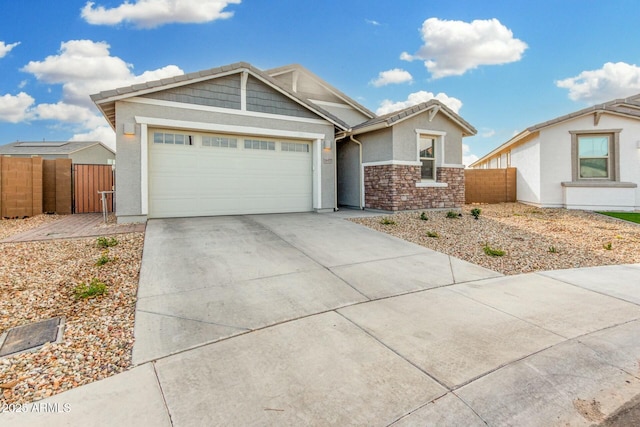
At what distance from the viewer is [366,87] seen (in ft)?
52.4

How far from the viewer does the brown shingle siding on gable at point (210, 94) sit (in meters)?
8.81

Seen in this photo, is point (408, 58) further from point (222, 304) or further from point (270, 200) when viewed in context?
point (222, 304)

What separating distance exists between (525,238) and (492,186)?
31.0 feet

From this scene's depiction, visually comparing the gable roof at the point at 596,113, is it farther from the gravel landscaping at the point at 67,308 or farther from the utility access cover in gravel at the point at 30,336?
the utility access cover in gravel at the point at 30,336

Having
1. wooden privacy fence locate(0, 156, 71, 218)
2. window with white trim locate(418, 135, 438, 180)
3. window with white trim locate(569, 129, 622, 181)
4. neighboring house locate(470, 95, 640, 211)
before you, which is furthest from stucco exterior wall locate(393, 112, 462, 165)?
wooden privacy fence locate(0, 156, 71, 218)

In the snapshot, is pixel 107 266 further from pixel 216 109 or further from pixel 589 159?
pixel 589 159

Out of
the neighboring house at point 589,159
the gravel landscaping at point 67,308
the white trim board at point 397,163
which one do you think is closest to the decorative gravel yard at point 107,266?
the gravel landscaping at point 67,308

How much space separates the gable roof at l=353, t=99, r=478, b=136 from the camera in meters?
10.7

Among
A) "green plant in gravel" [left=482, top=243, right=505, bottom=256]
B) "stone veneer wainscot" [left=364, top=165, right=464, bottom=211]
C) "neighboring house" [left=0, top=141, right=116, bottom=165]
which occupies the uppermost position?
"neighboring house" [left=0, top=141, right=116, bottom=165]

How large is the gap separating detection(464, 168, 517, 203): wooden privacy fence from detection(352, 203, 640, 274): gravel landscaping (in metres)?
4.81

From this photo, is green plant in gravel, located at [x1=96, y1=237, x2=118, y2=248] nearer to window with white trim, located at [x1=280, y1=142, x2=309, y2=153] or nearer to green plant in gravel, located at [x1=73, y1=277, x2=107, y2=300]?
green plant in gravel, located at [x1=73, y1=277, x2=107, y2=300]

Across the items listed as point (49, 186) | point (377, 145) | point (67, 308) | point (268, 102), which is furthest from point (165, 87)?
point (377, 145)

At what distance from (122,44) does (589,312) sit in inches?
638

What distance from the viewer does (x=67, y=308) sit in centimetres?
360
